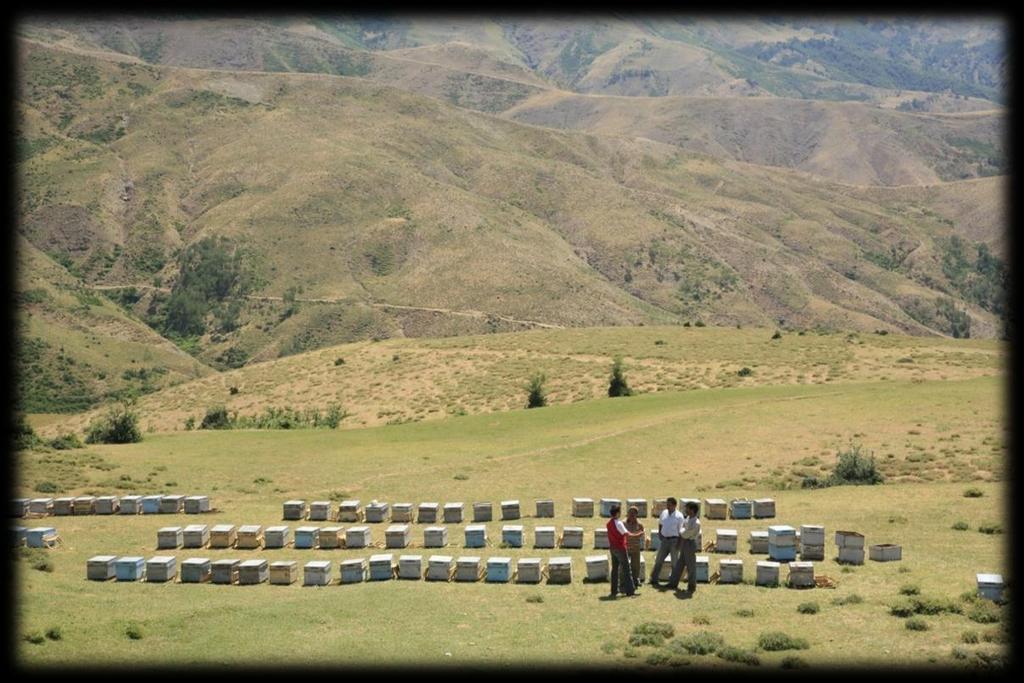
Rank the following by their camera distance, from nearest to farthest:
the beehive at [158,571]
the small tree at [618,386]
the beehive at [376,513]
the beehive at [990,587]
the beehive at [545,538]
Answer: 1. the beehive at [990,587]
2. the beehive at [158,571]
3. the beehive at [545,538]
4. the beehive at [376,513]
5. the small tree at [618,386]

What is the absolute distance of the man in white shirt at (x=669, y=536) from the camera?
922 inches

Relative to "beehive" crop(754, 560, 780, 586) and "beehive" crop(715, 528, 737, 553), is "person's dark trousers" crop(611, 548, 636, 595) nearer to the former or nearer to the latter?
"beehive" crop(754, 560, 780, 586)

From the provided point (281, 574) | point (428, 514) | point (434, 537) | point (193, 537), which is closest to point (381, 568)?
point (281, 574)

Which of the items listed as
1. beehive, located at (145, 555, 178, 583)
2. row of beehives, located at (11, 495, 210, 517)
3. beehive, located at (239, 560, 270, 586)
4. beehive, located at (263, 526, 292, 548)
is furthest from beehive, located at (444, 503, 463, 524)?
beehive, located at (145, 555, 178, 583)

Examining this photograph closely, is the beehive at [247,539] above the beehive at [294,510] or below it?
above

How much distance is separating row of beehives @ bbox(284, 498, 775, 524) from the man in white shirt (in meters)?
8.19

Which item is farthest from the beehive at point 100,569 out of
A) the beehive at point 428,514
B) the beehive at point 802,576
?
the beehive at point 802,576

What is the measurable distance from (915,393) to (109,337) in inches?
4210

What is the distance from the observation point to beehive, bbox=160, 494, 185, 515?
120 feet

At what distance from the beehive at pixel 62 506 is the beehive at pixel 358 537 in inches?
462

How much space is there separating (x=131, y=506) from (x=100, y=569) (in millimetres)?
10533

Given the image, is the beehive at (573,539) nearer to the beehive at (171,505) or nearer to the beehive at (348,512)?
the beehive at (348,512)

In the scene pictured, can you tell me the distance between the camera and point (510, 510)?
3434 cm

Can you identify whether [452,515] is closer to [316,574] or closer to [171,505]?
[316,574]
